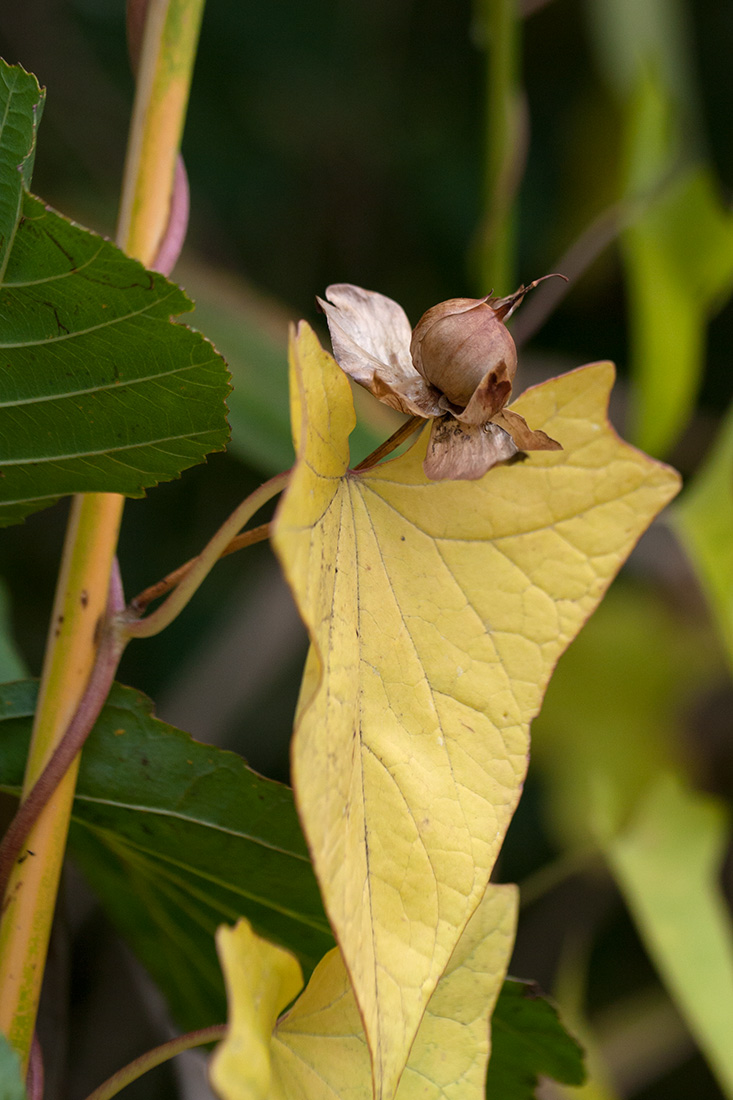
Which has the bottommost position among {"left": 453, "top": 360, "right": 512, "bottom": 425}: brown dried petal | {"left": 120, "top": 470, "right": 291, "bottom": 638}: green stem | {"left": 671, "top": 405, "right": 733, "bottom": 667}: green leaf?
{"left": 120, "top": 470, "right": 291, "bottom": 638}: green stem

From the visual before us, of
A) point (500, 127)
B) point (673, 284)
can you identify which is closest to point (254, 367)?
point (500, 127)

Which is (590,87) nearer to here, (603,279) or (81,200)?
(603,279)

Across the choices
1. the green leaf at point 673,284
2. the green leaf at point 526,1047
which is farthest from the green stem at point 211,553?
the green leaf at point 673,284

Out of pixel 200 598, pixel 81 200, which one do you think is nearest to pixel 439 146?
pixel 81 200

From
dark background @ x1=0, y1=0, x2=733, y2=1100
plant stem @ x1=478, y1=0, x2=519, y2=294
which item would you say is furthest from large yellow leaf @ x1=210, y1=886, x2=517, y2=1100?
dark background @ x1=0, y1=0, x2=733, y2=1100

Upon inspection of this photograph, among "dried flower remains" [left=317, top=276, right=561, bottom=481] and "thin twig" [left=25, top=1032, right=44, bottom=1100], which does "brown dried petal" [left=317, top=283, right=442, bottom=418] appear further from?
"thin twig" [left=25, top=1032, right=44, bottom=1100]

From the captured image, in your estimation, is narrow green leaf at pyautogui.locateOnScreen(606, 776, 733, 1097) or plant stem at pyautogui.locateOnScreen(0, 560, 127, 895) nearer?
plant stem at pyautogui.locateOnScreen(0, 560, 127, 895)
